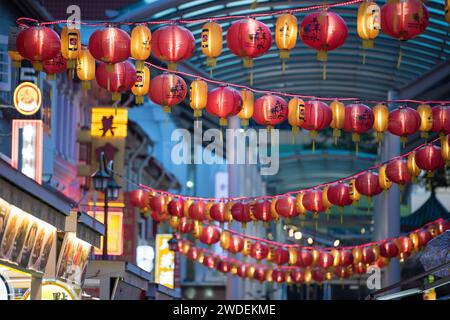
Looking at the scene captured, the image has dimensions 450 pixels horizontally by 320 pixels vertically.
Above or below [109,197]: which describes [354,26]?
above

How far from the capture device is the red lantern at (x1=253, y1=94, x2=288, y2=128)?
19.4m

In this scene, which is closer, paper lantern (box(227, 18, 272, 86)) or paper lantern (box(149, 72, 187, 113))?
paper lantern (box(227, 18, 272, 86))

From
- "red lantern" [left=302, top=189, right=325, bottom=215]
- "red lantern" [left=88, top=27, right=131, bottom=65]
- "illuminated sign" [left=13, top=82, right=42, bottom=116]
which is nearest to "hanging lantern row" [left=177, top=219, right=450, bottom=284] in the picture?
"red lantern" [left=302, top=189, right=325, bottom=215]

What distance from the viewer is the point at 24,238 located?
14.7 metres

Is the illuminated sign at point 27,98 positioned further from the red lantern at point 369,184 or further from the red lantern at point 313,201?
the red lantern at point 313,201

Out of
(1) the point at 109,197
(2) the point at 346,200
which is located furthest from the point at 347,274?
(1) the point at 109,197

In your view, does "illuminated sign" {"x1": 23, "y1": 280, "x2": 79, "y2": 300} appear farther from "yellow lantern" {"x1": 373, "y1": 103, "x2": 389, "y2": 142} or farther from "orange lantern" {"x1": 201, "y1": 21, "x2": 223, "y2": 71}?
"yellow lantern" {"x1": 373, "y1": 103, "x2": 389, "y2": 142}

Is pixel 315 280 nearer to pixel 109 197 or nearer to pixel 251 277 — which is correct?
pixel 251 277

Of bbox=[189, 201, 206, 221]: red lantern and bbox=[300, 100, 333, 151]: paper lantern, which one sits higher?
bbox=[189, 201, 206, 221]: red lantern

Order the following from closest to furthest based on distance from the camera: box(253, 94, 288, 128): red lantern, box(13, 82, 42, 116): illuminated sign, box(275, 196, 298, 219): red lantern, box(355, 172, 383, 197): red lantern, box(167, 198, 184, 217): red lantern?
box(253, 94, 288, 128): red lantern
box(13, 82, 42, 116): illuminated sign
box(355, 172, 383, 197): red lantern
box(275, 196, 298, 219): red lantern
box(167, 198, 184, 217): red lantern

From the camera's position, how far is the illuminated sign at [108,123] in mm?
28969

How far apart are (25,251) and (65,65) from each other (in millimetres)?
3782
